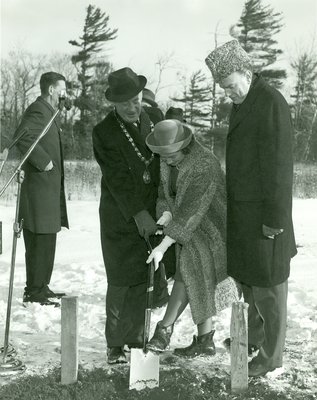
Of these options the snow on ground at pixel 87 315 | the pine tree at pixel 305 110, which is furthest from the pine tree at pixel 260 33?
the snow on ground at pixel 87 315

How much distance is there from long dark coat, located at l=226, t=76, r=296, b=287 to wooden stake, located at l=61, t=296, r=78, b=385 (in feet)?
3.47

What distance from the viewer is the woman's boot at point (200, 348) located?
14.7 ft

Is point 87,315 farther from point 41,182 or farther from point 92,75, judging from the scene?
point 92,75

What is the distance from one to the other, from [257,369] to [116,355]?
1.00m

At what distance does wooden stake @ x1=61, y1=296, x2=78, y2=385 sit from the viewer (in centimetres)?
388

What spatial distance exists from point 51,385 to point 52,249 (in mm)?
2653

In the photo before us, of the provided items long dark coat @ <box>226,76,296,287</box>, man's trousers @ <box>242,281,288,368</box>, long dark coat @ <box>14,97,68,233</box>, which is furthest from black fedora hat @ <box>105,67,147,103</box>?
long dark coat @ <box>14,97,68,233</box>

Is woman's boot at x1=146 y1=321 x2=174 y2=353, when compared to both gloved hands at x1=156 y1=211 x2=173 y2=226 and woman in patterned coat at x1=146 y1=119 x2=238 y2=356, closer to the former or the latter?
woman in patterned coat at x1=146 y1=119 x2=238 y2=356

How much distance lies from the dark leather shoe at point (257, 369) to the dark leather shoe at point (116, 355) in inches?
35.2

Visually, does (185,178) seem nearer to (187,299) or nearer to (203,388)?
(187,299)

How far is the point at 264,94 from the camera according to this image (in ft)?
12.8

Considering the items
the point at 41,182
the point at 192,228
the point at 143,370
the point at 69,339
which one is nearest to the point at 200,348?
the point at 143,370

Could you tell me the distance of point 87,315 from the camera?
5664mm

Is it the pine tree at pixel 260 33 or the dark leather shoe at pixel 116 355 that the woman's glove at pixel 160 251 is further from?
the pine tree at pixel 260 33
